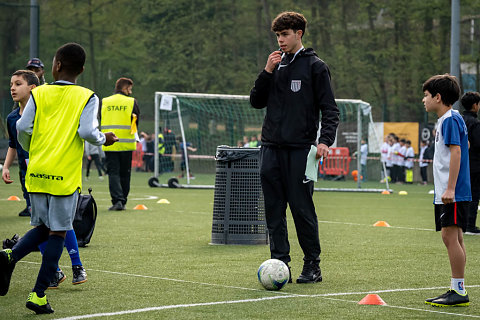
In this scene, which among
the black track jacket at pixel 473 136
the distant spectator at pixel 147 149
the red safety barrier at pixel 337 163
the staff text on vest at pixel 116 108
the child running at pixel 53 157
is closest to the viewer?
the child running at pixel 53 157

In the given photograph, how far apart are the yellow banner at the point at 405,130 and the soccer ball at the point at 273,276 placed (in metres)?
26.9

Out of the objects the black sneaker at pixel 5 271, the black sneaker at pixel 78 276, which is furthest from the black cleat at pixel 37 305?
the black sneaker at pixel 78 276

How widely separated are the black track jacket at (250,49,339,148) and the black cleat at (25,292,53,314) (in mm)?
2445

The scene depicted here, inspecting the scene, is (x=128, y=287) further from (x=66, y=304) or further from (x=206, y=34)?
(x=206, y=34)

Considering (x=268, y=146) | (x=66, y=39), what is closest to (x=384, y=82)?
(x=66, y=39)

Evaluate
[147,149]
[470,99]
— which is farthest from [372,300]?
[147,149]

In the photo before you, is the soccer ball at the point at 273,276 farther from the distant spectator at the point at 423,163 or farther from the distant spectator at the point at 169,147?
the distant spectator at the point at 423,163

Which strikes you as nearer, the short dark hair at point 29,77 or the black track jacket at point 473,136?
the short dark hair at point 29,77

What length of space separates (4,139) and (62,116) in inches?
1032

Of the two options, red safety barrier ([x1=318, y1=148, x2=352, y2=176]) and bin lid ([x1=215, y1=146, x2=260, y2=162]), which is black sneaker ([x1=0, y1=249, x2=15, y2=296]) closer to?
bin lid ([x1=215, y1=146, x2=260, y2=162])

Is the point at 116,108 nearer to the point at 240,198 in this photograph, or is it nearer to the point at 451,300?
the point at 240,198

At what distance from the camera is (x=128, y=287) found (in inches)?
279

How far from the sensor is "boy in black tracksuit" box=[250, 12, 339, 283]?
24.0 feet

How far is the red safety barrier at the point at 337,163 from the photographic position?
31.9 metres
